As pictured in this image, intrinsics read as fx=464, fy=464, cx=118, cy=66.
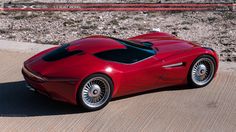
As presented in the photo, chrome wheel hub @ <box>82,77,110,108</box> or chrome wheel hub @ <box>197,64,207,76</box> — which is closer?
chrome wheel hub @ <box>82,77,110,108</box>

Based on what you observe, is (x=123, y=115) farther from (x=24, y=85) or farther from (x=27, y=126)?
(x=24, y=85)

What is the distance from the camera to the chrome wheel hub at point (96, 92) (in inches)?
235

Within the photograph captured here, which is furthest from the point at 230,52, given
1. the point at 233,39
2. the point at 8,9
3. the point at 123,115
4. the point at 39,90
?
the point at 8,9

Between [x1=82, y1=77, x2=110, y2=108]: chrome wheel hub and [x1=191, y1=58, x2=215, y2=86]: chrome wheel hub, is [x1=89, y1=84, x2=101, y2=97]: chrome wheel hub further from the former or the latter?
[x1=191, y1=58, x2=215, y2=86]: chrome wheel hub

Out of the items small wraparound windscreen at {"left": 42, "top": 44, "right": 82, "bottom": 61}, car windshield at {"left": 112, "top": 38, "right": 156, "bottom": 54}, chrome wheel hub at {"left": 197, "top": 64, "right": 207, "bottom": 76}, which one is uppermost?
car windshield at {"left": 112, "top": 38, "right": 156, "bottom": 54}

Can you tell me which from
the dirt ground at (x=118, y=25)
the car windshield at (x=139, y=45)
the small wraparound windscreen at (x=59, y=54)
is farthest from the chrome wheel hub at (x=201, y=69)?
the dirt ground at (x=118, y=25)

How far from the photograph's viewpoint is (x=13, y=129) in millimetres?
5699

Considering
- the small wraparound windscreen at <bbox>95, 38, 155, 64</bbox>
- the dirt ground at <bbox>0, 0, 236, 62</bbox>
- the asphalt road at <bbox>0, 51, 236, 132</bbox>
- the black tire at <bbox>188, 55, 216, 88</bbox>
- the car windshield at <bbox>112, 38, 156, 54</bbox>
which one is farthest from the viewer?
the dirt ground at <bbox>0, 0, 236, 62</bbox>

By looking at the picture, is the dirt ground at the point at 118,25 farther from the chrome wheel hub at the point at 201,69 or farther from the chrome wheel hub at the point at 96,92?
the chrome wheel hub at the point at 96,92

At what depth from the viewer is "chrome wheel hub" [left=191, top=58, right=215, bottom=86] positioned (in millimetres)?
6801

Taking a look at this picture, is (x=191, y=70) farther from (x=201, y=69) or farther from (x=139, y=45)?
(x=139, y=45)

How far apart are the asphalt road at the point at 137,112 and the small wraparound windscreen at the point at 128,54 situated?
604mm

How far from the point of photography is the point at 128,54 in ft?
20.9

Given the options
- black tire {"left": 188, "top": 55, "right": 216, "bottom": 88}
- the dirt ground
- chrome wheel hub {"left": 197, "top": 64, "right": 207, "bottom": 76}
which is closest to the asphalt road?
black tire {"left": 188, "top": 55, "right": 216, "bottom": 88}
